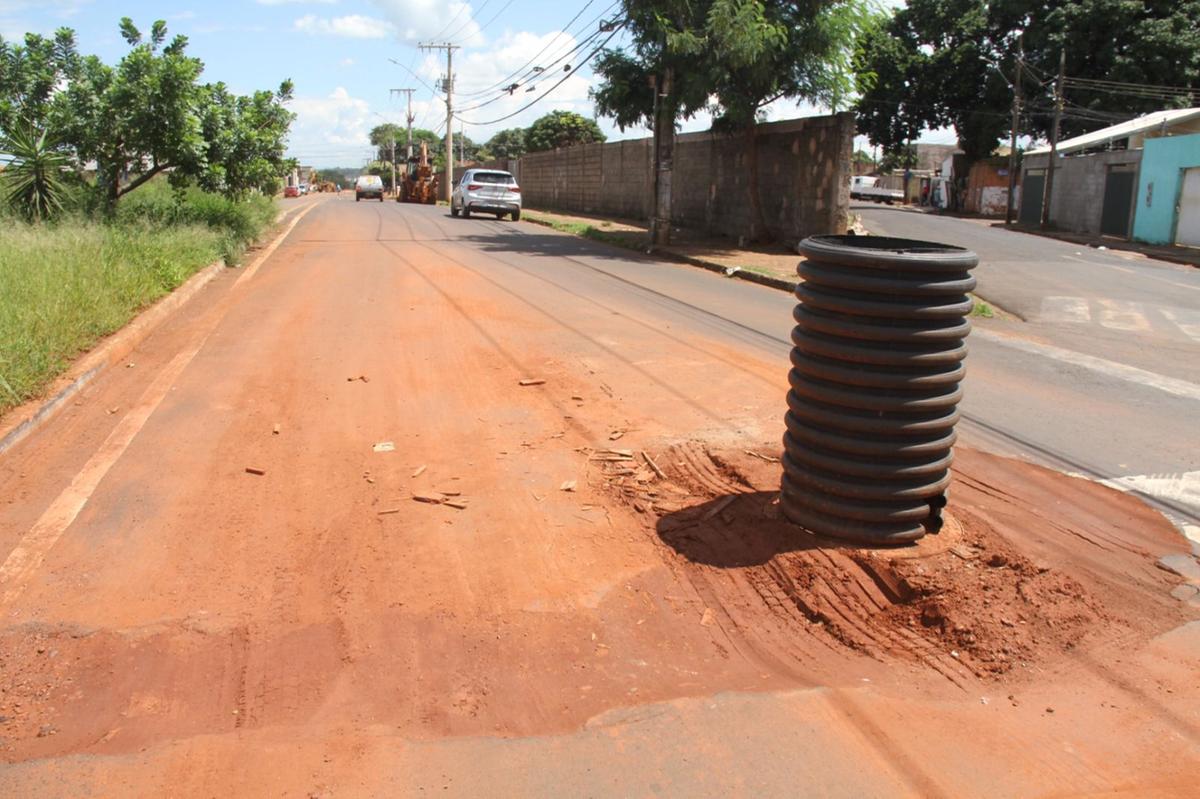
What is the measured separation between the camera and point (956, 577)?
13.7 ft

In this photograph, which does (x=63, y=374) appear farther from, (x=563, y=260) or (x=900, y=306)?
(x=563, y=260)

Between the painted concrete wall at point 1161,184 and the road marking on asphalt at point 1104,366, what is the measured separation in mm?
19899

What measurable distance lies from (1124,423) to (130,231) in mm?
13981

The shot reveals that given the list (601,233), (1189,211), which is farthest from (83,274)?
(1189,211)

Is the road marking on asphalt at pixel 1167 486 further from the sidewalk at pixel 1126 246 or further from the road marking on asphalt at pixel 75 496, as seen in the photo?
the sidewalk at pixel 1126 246

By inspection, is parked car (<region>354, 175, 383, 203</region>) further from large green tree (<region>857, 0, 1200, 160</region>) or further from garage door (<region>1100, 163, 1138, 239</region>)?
garage door (<region>1100, 163, 1138, 239</region>)

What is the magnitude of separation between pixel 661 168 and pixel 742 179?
7.68 ft

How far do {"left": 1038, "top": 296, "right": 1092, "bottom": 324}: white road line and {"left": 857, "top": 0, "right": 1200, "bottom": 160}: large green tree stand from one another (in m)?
29.3

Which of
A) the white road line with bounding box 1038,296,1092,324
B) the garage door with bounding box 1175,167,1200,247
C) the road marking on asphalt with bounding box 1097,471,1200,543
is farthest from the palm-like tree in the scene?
the garage door with bounding box 1175,167,1200,247

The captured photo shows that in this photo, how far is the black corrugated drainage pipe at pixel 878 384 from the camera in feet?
13.8

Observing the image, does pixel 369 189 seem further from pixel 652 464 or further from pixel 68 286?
pixel 652 464

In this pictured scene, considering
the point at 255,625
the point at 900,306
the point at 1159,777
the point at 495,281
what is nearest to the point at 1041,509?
the point at 900,306

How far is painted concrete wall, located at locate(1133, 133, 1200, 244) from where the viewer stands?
26.9 m

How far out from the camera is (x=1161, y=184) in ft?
92.3
